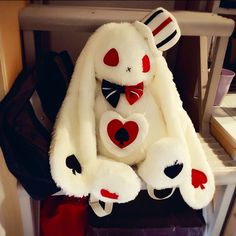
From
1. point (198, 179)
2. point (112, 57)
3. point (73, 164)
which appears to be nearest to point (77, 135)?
point (73, 164)

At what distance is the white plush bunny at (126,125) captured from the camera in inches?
23.3

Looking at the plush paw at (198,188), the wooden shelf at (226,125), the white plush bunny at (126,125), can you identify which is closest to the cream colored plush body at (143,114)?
the white plush bunny at (126,125)

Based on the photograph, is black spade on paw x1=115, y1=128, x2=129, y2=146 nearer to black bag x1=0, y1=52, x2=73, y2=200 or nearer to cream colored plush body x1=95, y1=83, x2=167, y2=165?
cream colored plush body x1=95, y1=83, x2=167, y2=165

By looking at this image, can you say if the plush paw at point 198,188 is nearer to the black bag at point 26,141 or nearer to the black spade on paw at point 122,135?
the black spade on paw at point 122,135

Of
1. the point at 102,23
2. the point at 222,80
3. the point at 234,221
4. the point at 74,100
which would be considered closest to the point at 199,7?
the point at 222,80

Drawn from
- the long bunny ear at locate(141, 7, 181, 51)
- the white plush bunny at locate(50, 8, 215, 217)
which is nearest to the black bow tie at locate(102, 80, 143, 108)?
the white plush bunny at locate(50, 8, 215, 217)

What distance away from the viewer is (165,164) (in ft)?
1.93

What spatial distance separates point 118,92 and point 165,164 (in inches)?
7.6

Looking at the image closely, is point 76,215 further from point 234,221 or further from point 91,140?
point 234,221

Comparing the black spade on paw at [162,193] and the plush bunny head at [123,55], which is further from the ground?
the plush bunny head at [123,55]

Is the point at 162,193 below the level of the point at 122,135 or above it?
below

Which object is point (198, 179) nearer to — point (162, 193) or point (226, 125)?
point (162, 193)

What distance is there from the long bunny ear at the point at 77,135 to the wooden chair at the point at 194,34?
111mm

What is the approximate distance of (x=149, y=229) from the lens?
30.9 inches
